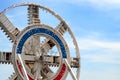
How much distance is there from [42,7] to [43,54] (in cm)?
350

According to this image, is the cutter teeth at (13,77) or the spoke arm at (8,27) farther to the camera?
the spoke arm at (8,27)

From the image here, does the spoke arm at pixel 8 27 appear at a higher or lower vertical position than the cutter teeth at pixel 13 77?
higher

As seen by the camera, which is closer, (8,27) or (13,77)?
(13,77)

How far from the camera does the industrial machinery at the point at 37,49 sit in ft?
144

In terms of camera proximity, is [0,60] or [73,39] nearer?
[0,60]

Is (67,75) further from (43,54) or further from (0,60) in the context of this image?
(0,60)

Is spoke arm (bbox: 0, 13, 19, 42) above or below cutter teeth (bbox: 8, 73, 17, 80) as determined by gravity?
above

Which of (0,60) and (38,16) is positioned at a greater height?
(38,16)

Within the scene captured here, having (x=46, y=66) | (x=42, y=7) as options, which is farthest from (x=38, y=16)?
(x=46, y=66)

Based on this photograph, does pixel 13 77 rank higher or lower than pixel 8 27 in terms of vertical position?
lower

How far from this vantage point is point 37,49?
45.5 meters

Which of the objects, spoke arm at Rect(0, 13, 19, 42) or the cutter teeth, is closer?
the cutter teeth

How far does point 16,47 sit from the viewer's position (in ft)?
143

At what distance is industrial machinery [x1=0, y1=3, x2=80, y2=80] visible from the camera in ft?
144
